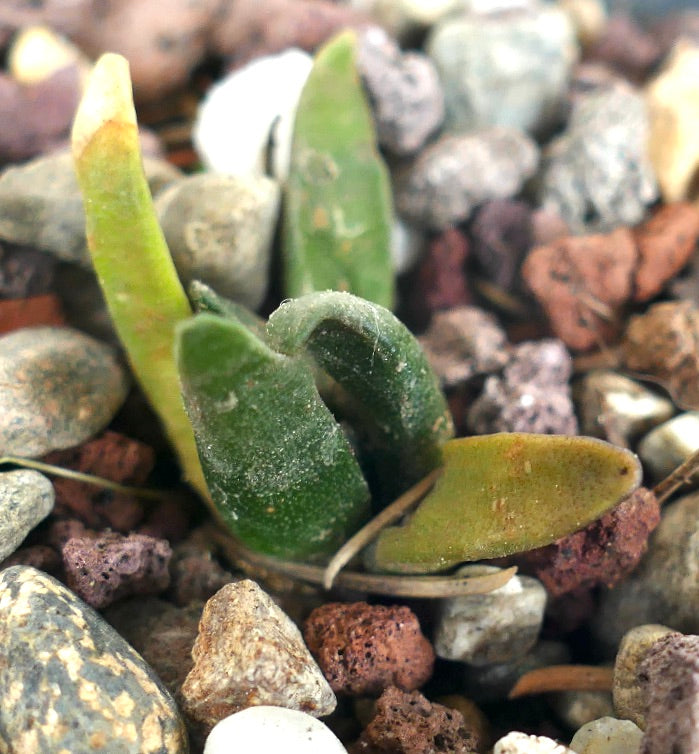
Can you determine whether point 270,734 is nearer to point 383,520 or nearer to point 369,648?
→ point 369,648

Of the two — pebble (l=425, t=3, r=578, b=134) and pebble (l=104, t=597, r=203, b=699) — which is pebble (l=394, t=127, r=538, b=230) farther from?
pebble (l=104, t=597, r=203, b=699)

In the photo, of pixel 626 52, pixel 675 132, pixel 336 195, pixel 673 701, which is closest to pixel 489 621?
pixel 673 701

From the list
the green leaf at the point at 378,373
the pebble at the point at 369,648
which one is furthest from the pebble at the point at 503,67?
the pebble at the point at 369,648

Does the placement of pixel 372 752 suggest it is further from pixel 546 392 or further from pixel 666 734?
pixel 546 392

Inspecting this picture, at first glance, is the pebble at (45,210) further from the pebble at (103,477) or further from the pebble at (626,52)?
the pebble at (626,52)

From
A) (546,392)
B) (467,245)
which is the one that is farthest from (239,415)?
(467,245)
